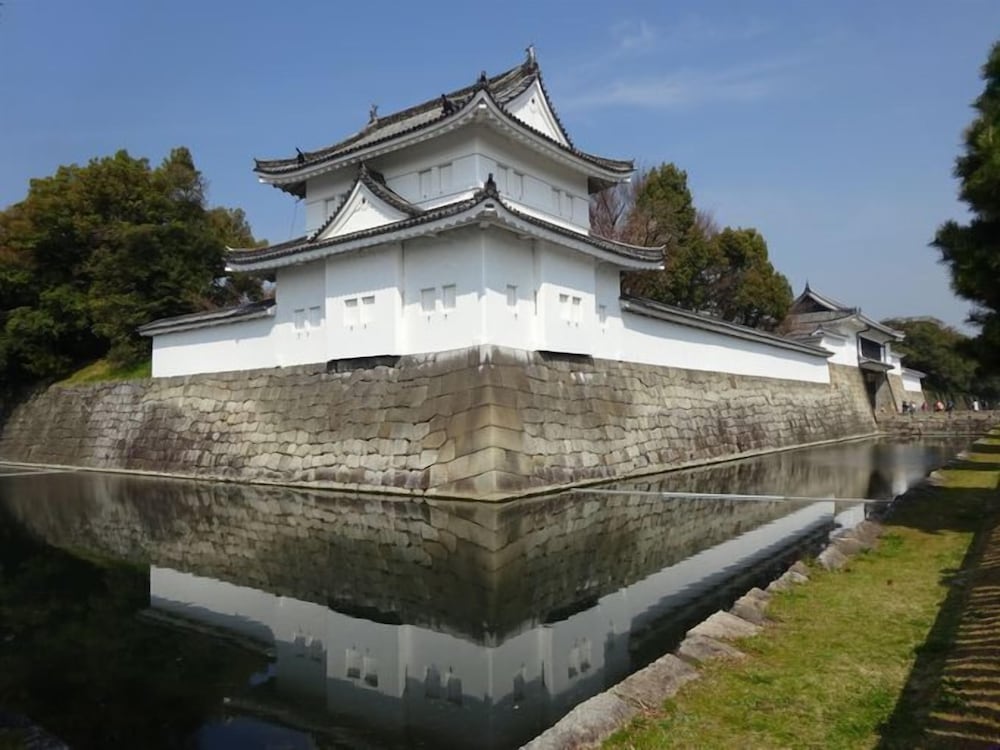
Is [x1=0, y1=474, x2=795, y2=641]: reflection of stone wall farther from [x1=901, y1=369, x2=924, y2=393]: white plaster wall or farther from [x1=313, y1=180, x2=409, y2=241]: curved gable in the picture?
[x1=901, y1=369, x2=924, y2=393]: white plaster wall

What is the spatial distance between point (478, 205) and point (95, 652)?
9137 millimetres

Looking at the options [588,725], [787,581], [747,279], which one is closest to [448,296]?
[787,581]

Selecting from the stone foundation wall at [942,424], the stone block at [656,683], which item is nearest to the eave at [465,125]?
the stone block at [656,683]

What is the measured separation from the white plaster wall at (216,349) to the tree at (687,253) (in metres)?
15.3

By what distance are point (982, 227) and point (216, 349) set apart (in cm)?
1691

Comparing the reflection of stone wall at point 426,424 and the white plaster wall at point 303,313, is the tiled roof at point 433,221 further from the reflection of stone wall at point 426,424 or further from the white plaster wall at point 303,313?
the reflection of stone wall at point 426,424

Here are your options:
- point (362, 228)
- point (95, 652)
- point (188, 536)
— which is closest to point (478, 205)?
point (362, 228)

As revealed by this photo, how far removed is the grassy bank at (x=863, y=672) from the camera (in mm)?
3141

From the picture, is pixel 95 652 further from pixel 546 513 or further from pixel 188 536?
pixel 546 513

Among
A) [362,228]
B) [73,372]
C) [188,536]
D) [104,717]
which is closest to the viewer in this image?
[104,717]

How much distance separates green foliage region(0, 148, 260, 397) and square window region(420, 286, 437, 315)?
1278cm

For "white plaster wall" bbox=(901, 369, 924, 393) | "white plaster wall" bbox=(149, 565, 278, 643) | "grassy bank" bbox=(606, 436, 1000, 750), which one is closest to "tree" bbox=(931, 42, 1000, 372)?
"grassy bank" bbox=(606, 436, 1000, 750)

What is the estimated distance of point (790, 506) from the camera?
10.9 metres

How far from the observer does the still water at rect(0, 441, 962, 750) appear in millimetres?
4039
